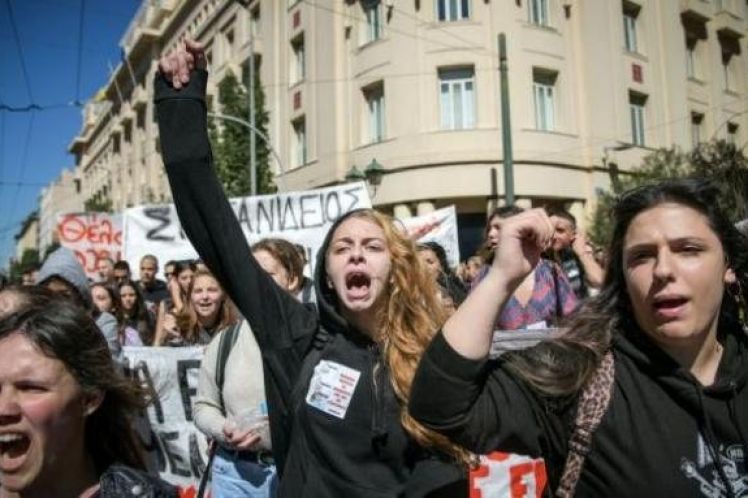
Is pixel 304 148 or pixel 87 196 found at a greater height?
pixel 87 196

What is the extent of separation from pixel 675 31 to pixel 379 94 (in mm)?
10779

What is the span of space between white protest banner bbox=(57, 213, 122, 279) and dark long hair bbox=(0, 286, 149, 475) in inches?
410


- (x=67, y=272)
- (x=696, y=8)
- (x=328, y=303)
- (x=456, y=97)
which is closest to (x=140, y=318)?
(x=67, y=272)

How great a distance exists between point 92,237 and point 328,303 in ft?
34.4

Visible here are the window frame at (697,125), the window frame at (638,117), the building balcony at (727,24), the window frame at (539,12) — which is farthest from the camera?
the building balcony at (727,24)

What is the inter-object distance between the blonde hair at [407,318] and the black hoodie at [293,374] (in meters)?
0.04

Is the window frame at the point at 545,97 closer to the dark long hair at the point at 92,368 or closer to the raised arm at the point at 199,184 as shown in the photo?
the raised arm at the point at 199,184

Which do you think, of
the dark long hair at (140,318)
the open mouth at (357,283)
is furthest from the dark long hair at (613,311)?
the dark long hair at (140,318)

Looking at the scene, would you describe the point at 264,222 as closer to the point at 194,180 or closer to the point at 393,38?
the point at 194,180

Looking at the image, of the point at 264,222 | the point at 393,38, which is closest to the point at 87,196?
the point at 393,38

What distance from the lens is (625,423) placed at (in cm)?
169

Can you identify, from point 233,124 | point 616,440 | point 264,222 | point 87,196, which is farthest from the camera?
point 87,196

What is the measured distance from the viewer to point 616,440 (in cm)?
168

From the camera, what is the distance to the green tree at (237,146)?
2156cm
